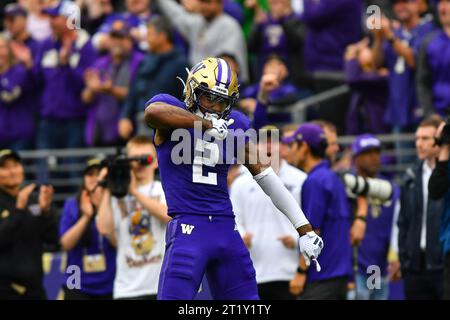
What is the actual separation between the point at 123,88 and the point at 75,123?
2.91 ft

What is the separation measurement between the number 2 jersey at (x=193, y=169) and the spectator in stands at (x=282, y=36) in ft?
22.4

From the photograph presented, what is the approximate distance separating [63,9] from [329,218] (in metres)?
6.24

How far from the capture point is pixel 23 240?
11547 millimetres

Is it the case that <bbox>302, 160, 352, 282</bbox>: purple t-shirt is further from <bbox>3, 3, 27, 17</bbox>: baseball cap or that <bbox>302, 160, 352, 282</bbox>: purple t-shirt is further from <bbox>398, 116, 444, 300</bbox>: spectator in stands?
<bbox>3, 3, 27, 17</bbox>: baseball cap

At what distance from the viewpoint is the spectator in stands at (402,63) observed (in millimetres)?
14141

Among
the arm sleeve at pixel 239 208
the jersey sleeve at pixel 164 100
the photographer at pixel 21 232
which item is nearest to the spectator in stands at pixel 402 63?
the arm sleeve at pixel 239 208

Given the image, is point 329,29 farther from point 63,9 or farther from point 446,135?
point 446,135

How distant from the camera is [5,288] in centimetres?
1141

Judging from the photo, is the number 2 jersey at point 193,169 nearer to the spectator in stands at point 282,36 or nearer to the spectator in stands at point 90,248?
the spectator in stands at point 90,248

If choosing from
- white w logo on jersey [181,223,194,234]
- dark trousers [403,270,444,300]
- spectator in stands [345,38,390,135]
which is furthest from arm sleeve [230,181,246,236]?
spectator in stands [345,38,390,135]

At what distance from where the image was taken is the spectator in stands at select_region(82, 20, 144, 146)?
15.0 metres

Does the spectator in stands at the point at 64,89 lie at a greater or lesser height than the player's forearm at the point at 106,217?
greater

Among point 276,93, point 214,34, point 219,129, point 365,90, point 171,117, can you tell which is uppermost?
point 214,34

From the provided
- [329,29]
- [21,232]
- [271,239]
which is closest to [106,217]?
[21,232]
